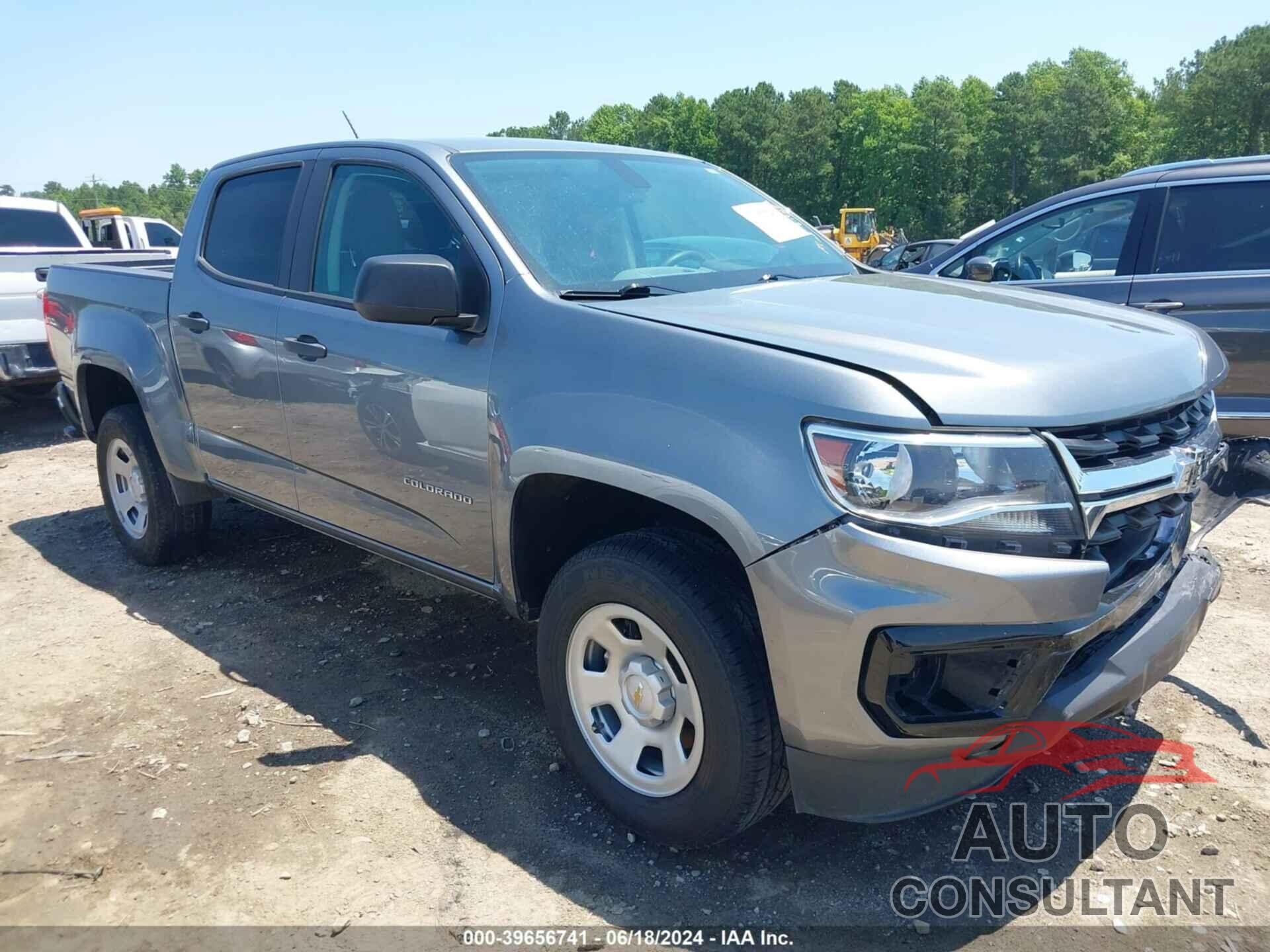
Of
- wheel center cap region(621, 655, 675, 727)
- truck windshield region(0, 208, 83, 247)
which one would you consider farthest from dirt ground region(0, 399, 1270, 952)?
truck windshield region(0, 208, 83, 247)

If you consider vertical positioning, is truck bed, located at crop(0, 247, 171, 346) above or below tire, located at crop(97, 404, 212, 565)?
above

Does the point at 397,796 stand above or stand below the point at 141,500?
below

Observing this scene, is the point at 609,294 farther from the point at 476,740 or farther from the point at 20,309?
the point at 20,309

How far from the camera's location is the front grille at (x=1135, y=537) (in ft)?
7.30

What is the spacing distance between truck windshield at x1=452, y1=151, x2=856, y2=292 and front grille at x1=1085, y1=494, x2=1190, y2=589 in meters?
1.39

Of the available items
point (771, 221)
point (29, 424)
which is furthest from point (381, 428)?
point (29, 424)

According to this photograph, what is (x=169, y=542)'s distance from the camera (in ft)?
16.3

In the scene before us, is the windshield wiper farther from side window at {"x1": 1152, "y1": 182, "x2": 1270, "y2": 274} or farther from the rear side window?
the rear side window

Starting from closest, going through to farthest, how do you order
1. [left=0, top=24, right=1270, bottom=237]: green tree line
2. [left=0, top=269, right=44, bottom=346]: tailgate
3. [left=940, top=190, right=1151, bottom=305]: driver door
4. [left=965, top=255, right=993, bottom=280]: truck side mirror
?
[left=965, top=255, right=993, bottom=280]: truck side mirror < [left=940, top=190, right=1151, bottom=305]: driver door < [left=0, top=269, right=44, bottom=346]: tailgate < [left=0, top=24, right=1270, bottom=237]: green tree line

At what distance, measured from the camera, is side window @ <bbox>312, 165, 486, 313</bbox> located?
10.7 feet

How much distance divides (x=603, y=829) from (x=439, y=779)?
61cm

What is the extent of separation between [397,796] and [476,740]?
38cm

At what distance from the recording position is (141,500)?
503 cm

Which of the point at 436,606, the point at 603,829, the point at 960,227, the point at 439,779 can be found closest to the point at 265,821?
the point at 439,779
